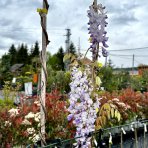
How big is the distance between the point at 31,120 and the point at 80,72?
1597 mm

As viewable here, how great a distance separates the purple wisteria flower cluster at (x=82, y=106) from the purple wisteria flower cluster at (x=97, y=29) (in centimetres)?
23

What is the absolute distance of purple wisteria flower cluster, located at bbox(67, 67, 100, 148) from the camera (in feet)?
8.63

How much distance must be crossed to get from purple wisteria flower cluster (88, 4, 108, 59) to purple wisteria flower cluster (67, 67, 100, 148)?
23 centimetres

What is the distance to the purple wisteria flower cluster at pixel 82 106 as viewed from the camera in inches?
104

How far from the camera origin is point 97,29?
2.68 m

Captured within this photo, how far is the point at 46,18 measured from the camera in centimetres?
296

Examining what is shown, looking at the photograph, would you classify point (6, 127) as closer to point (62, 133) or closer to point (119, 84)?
point (62, 133)

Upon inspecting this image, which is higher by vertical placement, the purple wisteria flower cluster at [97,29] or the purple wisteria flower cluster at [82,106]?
the purple wisteria flower cluster at [97,29]

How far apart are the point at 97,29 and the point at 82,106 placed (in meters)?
0.58

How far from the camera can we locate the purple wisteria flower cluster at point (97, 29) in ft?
8.79

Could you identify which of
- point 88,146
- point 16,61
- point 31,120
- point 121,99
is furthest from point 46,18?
point 16,61

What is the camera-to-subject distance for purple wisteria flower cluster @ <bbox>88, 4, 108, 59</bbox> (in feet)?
8.79

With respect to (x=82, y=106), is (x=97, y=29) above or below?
above

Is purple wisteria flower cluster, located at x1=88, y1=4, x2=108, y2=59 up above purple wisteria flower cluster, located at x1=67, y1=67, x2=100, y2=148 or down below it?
above
